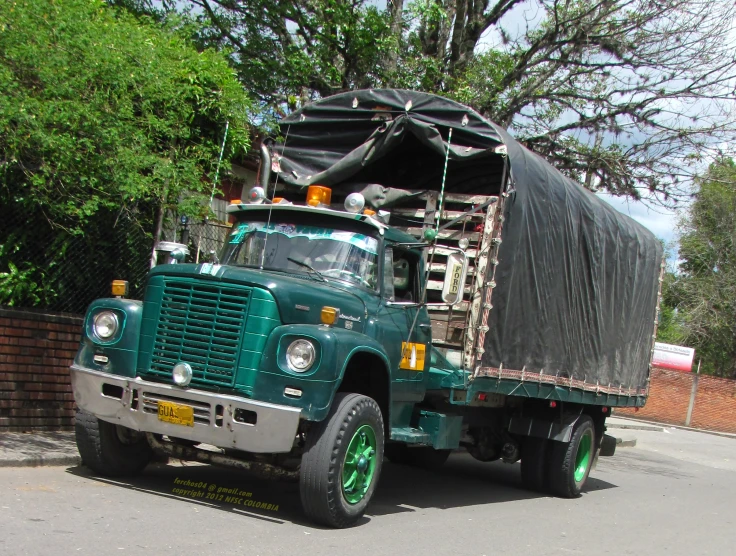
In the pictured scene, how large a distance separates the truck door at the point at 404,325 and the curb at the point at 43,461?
319cm

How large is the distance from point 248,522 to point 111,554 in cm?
151

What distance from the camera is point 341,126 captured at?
31.0 feet

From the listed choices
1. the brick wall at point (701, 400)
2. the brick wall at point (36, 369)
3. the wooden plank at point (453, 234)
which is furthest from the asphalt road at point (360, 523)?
the brick wall at point (701, 400)

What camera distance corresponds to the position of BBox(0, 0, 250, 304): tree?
7832 millimetres

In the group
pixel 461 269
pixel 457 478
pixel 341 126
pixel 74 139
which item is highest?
pixel 341 126

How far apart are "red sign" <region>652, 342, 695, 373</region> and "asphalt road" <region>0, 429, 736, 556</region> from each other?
2256 centimetres

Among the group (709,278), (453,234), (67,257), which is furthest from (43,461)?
(709,278)

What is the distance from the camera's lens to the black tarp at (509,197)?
8.65m

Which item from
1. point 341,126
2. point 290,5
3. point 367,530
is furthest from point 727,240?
point 367,530

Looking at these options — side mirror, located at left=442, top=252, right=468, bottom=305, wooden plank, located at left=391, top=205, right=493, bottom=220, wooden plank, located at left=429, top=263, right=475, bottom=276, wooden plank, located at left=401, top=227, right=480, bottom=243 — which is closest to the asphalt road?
side mirror, located at left=442, top=252, right=468, bottom=305

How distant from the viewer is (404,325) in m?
7.81

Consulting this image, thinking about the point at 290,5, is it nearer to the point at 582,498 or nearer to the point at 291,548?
the point at 582,498

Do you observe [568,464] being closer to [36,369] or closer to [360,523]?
[360,523]

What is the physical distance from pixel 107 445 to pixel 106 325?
112 cm
